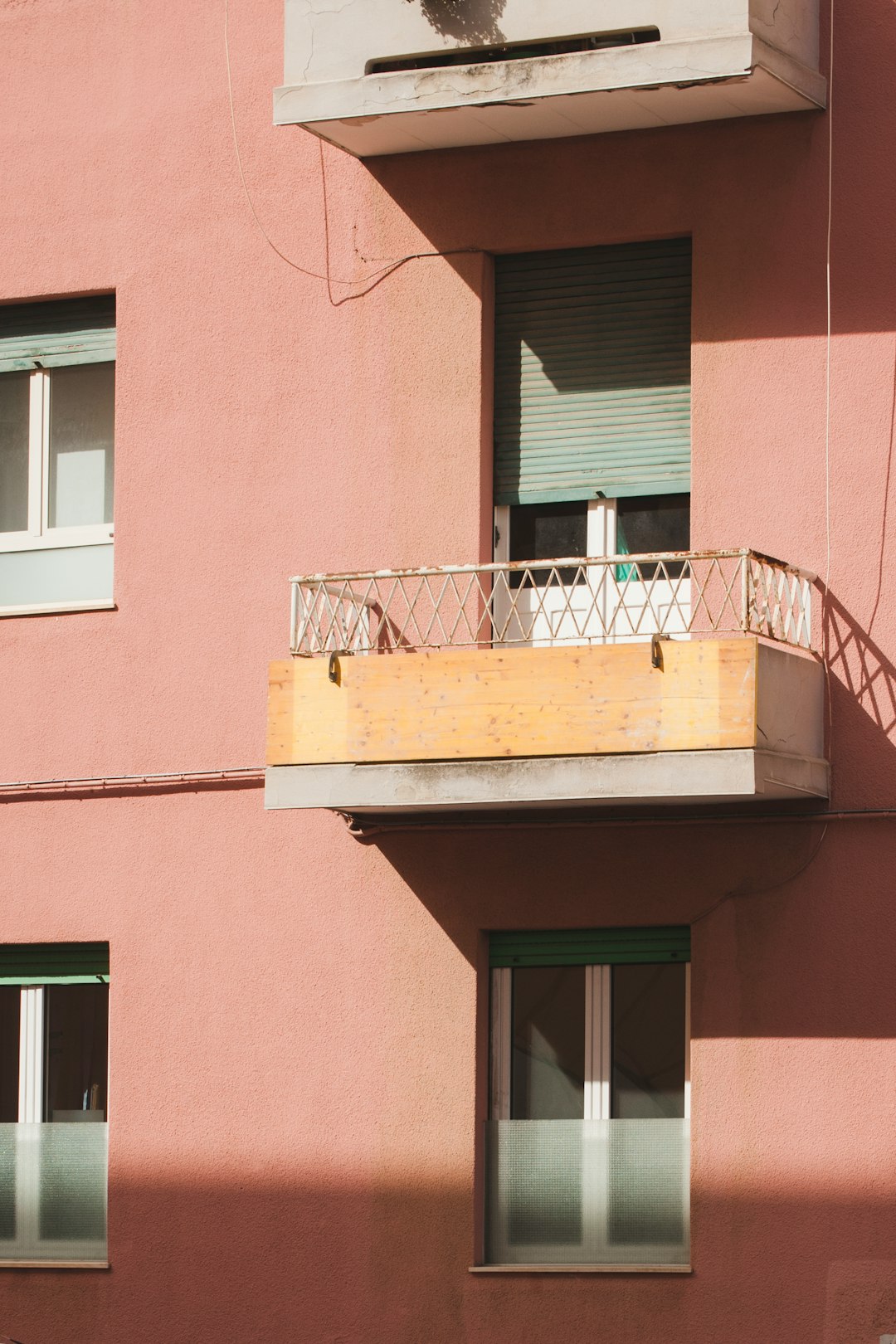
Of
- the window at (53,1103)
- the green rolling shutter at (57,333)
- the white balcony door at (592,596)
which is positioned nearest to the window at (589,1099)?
the white balcony door at (592,596)

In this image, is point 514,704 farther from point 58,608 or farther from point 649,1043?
point 58,608

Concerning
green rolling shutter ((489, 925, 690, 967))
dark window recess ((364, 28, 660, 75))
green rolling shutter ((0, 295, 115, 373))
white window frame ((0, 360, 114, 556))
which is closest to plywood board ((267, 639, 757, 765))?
green rolling shutter ((489, 925, 690, 967))

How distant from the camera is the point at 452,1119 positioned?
1321 cm

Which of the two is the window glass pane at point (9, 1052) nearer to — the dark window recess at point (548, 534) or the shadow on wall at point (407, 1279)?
the shadow on wall at point (407, 1279)

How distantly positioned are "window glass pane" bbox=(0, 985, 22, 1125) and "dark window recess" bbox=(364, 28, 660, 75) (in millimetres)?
5891

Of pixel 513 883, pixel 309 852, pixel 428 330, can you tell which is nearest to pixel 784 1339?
pixel 513 883

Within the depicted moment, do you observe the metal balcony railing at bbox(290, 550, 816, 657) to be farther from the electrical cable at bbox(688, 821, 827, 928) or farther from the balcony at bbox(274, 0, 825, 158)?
the balcony at bbox(274, 0, 825, 158)

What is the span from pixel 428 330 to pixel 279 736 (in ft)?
8.95

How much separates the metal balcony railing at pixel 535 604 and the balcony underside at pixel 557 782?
2.22 feet

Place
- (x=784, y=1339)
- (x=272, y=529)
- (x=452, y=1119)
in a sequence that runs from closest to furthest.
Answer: (x=784, y=1339)
(x=452, y=1119)
(x=272, y=529)

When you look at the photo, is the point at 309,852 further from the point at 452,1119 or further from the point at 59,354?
the point at 59,354

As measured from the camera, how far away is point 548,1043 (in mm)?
13453

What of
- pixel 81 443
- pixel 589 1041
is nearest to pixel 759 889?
pixel 589 1041

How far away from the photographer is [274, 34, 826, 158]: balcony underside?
1267 centimetres
